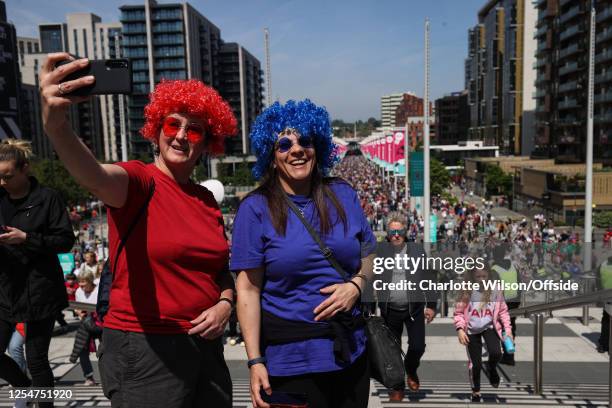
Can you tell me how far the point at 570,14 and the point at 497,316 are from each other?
65010 mm

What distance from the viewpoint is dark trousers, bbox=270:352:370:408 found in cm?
226

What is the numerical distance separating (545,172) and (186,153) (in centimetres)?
4310

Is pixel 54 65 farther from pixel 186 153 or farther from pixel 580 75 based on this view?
pixel 580 75

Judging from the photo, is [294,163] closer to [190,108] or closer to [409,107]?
[190,108]

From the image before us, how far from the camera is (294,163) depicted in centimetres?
242

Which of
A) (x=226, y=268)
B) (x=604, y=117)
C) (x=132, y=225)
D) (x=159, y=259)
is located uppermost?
(x=604, y=117)

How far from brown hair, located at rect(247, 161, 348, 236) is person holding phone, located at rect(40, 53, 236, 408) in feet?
0.95

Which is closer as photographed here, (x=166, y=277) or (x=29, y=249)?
(x=166, y=277)

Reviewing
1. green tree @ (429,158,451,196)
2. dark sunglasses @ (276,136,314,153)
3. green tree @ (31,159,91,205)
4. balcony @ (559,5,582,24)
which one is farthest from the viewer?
balcony @ (559,5,582,24)

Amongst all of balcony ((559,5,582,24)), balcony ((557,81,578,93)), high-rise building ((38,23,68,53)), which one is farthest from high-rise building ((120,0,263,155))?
high-rise building ((38,23,68,53))

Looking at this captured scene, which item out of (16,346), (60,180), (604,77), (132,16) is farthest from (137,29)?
(16,346)

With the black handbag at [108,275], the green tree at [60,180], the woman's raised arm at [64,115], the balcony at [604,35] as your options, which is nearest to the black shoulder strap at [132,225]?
the black handbag at [108,275]

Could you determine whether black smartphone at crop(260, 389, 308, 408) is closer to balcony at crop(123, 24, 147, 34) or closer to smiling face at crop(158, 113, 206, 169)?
smiling face at crop(158, 113, 206, 169)

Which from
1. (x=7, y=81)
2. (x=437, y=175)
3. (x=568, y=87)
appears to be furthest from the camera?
(x=568, y=87)
